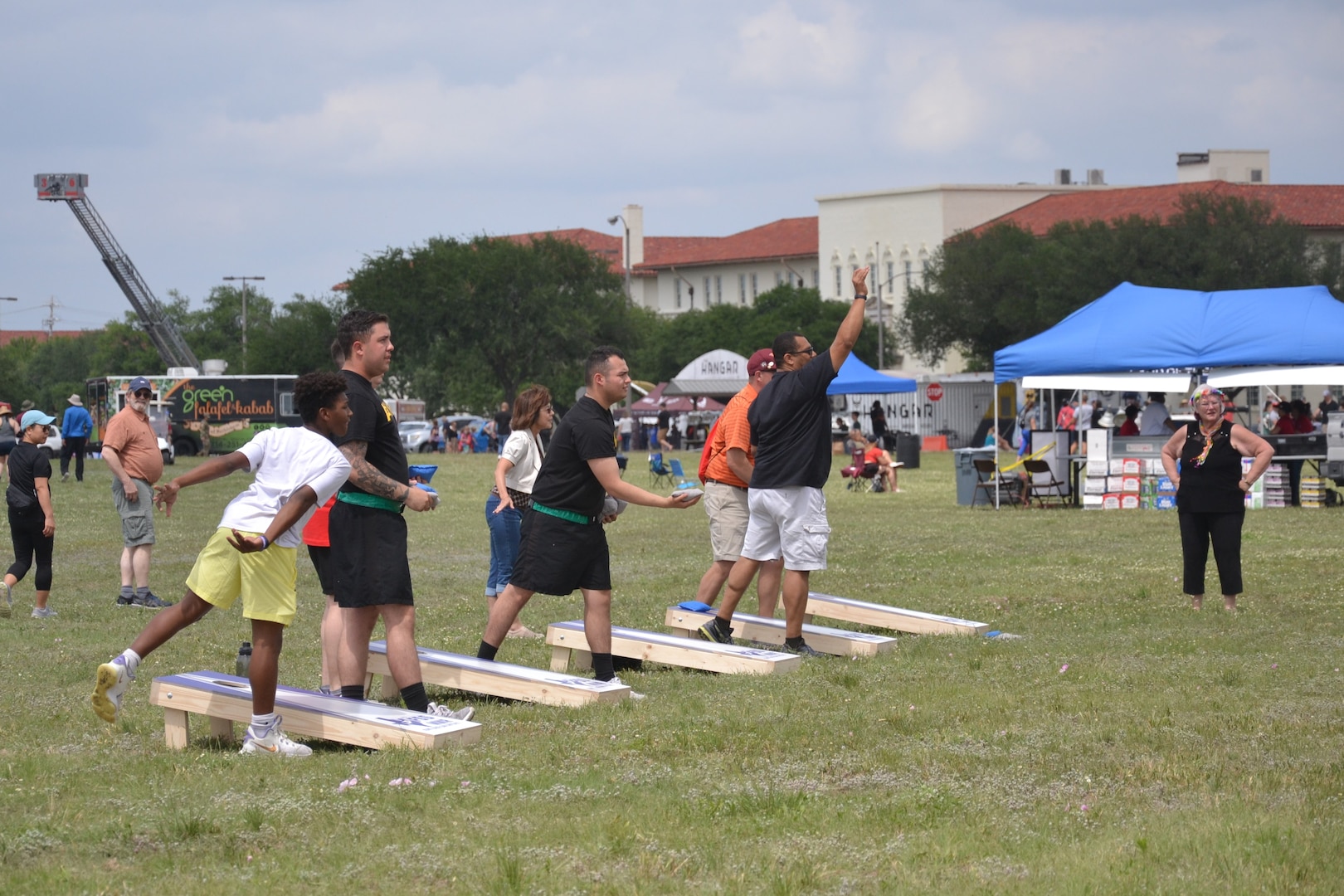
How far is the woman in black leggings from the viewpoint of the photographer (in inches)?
446

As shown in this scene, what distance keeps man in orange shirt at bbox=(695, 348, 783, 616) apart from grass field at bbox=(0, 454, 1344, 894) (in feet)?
2.89

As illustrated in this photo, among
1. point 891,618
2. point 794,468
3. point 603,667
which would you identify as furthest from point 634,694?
point 891,618

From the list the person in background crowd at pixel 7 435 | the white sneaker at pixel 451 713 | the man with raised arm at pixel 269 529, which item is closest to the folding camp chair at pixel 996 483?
the person in background crowd at pixel 7 435

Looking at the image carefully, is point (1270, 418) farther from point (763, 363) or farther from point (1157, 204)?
point (1157, 204)

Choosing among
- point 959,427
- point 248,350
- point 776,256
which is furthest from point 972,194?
point 248,350

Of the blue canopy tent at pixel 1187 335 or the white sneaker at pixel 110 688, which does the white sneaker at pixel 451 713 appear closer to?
the white sneaker at pixel 110 688

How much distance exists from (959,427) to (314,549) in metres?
60.1

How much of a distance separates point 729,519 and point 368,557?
344cm

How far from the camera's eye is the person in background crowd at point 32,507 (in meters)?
12.1

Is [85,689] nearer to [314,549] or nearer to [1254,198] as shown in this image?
[314,549]

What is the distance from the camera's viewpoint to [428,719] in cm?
675

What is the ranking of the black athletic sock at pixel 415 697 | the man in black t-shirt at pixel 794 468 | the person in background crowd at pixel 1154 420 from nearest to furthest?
the black athletic sock at pixel 415 697 < the man in black t-shirt at pixel 794 468 < the person in background crowd at pixel 1154 420

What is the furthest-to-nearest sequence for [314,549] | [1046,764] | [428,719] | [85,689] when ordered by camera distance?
[85,689], [314,549], [428,719], [1046,764]

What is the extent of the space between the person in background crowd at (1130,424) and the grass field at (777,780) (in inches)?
610
